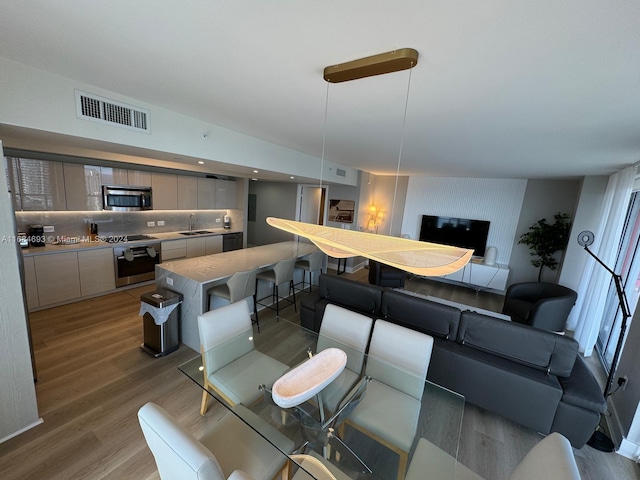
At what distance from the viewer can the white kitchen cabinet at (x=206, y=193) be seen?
5660mm

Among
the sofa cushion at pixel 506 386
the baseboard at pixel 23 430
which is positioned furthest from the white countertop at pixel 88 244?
the sofa cushion at pixel 506 386

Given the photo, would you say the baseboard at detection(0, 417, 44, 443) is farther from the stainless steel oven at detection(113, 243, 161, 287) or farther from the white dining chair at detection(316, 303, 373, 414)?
the stainless steel oven at detection(113, 243, 161, 287)

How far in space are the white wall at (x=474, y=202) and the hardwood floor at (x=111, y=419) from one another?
13.9 ft

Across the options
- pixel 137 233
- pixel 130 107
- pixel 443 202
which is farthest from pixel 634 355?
pixel 137 233

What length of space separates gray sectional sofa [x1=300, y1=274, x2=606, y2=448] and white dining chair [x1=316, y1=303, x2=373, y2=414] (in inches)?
28.5

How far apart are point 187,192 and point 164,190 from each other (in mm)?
471

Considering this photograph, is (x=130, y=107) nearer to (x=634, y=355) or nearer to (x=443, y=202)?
(x=634, y=355)

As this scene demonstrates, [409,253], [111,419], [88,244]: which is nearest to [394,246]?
[409,253]

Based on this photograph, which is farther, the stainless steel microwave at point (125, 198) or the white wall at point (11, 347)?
the stainless steel microwave at point (125, 198)

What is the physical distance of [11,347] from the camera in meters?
1.73

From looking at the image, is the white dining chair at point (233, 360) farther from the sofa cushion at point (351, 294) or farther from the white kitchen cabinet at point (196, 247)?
the white kitchen cabinet at point (196, 247)

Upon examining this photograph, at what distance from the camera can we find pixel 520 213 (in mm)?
5277

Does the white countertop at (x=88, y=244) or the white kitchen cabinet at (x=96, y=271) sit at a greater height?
the white countertop at (x=88, y=244)

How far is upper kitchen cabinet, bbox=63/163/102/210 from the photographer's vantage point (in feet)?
12.4
